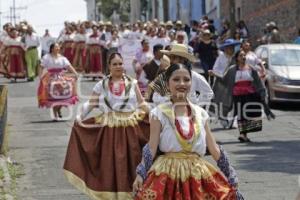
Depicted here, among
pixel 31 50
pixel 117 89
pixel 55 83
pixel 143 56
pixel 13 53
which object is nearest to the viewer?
pixel 117 89

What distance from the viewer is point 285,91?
72.7 feet

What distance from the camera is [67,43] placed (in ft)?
118

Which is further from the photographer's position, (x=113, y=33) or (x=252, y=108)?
(x=113, y=33)

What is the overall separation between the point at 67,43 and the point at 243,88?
19.9 metres

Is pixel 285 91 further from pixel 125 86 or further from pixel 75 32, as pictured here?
pixel 75 32

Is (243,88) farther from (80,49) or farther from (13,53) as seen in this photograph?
(80,49)

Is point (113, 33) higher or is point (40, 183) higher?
point (113, 33)

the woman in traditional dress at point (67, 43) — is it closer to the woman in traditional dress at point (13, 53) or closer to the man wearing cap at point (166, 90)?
the woman in traditional dress at point (13, 53)

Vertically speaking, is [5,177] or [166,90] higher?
[166,90]

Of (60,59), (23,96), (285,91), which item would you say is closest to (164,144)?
(60,59)

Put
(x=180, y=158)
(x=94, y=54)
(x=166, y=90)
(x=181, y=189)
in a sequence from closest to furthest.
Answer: (x=181, y=189)
(x=180, y=158)
(x=166, y=90)
(x=94, y=54)

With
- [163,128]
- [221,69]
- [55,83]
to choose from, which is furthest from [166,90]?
[55,83]

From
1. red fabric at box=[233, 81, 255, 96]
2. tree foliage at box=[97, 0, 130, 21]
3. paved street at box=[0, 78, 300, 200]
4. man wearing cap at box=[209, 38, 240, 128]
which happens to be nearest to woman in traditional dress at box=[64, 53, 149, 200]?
paved street at box=[0, 78, 300, 200]

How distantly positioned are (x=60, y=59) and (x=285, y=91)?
5389 mm
